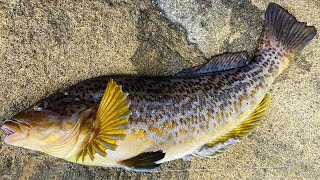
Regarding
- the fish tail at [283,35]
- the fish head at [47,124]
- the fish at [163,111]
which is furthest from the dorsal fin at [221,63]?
the fish head at [47,124]

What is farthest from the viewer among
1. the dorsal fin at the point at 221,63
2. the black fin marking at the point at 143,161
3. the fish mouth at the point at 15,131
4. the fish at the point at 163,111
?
the dorsal fin at the point at 221,63

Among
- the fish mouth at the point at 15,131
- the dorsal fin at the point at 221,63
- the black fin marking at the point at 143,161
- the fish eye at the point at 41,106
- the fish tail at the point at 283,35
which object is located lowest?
the black fin marking at the point at 143,161

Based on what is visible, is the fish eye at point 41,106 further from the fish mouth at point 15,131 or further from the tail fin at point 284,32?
the tail fin at point 284,32

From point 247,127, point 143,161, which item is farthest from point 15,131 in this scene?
point 247,127

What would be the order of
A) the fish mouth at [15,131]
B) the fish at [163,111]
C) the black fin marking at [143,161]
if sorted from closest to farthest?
1. the fish mouth at [15,131]
2. the fish at [163,111]
3. the black fin marking at [143,161]

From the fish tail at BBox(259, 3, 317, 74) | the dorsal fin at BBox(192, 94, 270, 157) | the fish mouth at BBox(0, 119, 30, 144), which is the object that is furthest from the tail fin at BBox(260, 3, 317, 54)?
the fish mouth at BBox(0, 119, 30, 144)

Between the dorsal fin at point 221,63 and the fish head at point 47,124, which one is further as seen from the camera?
the dorsal fin at point 221,63
